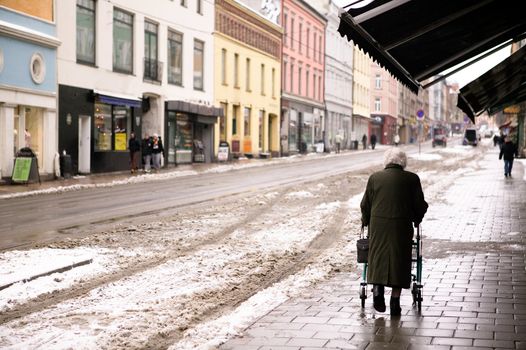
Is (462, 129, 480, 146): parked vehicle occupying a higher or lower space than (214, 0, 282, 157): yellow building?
lower

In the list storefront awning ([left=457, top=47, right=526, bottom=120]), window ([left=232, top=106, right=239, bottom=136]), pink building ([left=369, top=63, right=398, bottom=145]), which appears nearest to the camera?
storefront awning ([left=457, top=47, right=526, bottom=120])

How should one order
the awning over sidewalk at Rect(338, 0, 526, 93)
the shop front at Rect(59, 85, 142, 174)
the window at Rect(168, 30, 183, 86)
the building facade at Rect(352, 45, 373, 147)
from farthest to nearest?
1. the building facade at Rect(352, 45, 373, 147)
2. the window at Rect(168, 30, 183, 86)
3. the shop front at Rect(59, 85, 142, 174)
4. the awning over sidewalk at Rect(338, 0, 526, 93)

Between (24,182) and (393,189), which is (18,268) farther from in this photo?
(24,182)

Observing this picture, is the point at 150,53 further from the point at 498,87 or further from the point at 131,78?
the point at 498,87

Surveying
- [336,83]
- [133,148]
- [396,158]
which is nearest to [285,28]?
[336,83]

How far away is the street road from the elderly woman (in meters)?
6.43

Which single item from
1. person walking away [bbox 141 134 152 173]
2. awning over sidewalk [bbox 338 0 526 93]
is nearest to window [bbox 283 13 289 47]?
person walking away [bbox 141 134 152 173]

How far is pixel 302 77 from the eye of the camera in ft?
212

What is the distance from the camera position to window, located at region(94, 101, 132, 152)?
3278cm

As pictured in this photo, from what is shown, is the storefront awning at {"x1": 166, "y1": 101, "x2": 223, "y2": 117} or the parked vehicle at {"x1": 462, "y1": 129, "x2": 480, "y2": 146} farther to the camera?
the parked vehicle at {"x1": 462, "y1": 129, "x2": 480, "y2": 146}

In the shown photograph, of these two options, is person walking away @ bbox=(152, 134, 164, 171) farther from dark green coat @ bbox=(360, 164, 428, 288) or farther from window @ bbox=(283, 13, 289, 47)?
dark green coat @ bbox=(360, 164, 428, 288)

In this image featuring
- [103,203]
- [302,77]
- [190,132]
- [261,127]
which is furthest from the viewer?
[302,77]

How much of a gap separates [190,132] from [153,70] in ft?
19.4

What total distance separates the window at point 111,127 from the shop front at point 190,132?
4.06 m
